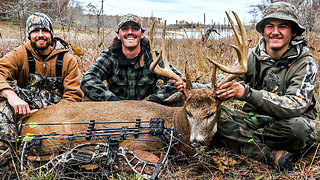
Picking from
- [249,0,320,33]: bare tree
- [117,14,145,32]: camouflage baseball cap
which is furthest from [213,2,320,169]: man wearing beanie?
[249,0,320,33]: bare tree

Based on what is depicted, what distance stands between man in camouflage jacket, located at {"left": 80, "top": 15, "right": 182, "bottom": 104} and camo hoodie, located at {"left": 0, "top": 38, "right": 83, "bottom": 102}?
222 millimetres

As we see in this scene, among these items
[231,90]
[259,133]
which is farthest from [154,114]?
[259,133]

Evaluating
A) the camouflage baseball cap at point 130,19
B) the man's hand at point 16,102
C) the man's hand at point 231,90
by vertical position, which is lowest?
the man's hand at point 16,102

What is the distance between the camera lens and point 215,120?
11.8ft

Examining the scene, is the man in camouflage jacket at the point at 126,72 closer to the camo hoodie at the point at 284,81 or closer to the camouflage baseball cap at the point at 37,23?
the camouflage baseball cap at the point at 37,23

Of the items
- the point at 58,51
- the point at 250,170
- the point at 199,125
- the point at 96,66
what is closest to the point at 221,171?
the point at 250,170

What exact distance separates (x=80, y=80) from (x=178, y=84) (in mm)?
1952

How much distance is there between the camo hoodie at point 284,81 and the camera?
3309mm

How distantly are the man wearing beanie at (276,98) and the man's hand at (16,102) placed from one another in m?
2.51

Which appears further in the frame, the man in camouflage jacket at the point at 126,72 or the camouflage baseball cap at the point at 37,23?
the man in camouflage jacket at the point at 126,72

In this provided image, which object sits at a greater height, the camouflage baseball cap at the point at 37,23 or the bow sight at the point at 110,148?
the camouflage baseball cap at the point at 37,23

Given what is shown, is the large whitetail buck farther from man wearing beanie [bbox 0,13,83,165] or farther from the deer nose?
man wearing beanie [bbox 0,13,83,165]

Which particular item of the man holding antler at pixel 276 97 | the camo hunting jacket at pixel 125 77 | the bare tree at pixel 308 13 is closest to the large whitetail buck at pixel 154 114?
the man holding antler at pixel 276 97

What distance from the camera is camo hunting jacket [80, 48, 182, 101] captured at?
4.66 meters
